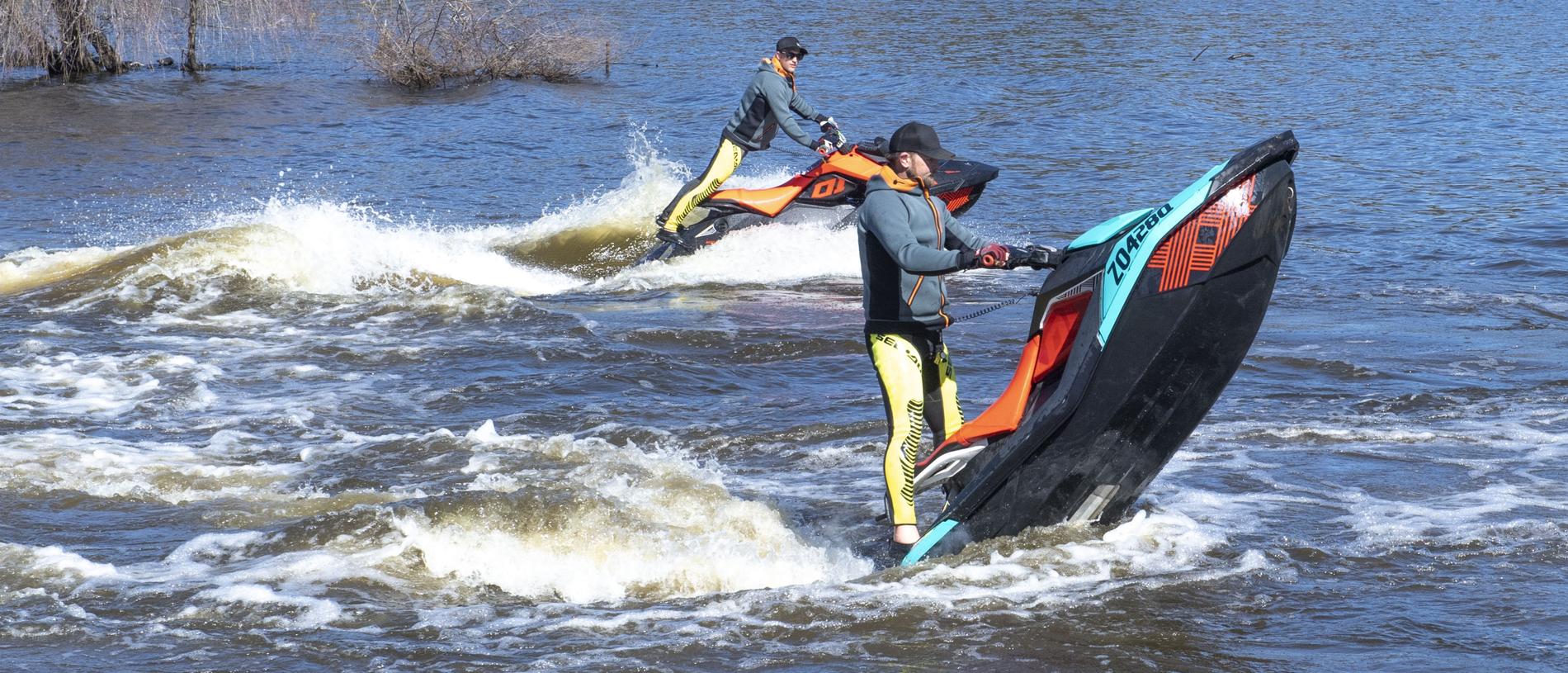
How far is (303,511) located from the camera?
24.8 feet

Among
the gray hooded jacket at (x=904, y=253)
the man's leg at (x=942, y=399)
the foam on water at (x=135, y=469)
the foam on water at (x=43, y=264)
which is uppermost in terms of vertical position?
the gray hooded jacket at (x=904, y=253)

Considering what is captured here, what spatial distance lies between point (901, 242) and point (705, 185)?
7955mm

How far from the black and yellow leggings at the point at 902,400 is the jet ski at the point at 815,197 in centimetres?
650

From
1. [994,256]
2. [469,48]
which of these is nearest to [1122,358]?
[994,256]

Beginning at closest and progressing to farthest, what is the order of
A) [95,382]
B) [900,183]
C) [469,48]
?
1. [900,183]
2. [95,382]
3. [469,48]

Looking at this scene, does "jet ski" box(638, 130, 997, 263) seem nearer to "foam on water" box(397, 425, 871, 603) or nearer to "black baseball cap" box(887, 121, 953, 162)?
"foam on water" box(397, 425, 871, 603)

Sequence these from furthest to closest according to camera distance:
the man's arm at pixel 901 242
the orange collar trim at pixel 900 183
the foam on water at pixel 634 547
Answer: the foam on water at pixel 634 547 < the orange collar trim at pixel 900 183 < the man's arm at pixel 901 242

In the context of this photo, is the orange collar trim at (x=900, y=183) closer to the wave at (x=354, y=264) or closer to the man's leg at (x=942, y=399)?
the man's leg at (x=942, y=399)

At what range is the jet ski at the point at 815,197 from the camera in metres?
13.0

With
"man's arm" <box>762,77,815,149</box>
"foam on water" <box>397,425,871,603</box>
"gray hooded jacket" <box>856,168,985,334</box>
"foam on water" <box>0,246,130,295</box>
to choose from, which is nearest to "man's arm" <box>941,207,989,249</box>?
"gray hooded jacket" <box>856,168,985,334</box>

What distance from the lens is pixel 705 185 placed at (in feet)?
44.9

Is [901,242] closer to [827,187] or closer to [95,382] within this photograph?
[95,382]

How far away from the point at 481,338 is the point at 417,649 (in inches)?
227

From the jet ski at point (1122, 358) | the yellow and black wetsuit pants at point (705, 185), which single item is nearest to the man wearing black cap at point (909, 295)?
the jet ski at point (1122, 358)
